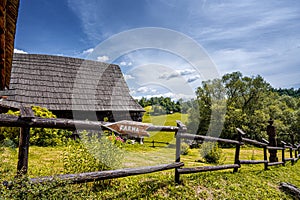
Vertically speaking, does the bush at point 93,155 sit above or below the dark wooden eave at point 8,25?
below

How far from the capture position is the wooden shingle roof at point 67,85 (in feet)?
37.9

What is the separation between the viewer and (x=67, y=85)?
13133mm

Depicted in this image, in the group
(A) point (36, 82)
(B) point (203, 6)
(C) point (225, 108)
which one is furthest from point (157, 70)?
(C) point (225, 108)

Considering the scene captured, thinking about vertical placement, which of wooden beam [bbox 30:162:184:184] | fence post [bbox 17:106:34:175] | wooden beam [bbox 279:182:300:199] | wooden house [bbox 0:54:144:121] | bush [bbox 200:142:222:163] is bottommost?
wooden beam [bbox 279:182:300:199]

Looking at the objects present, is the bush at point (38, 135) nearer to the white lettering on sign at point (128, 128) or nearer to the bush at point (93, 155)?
the bush at point (93, 155)

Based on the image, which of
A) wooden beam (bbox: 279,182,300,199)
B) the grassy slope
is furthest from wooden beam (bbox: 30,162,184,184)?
wooden beam (bbox: 279,182,300,199)

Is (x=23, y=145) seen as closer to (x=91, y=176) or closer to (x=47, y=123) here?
(x=47, y=123)

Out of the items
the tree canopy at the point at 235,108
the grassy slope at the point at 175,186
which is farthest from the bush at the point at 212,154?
the tree canopy at the point at 235,108

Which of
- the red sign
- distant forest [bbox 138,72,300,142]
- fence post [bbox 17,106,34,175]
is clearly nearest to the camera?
fence post [bbox 17,106,34,175]

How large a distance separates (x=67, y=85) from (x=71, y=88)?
0.34 meters

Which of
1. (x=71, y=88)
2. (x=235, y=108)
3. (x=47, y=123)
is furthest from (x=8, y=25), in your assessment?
(x=235, y=108)

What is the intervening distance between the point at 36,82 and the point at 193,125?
2189 cm

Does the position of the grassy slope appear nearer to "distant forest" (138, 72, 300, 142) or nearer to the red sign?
the red sign

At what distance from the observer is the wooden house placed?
11.5 m
